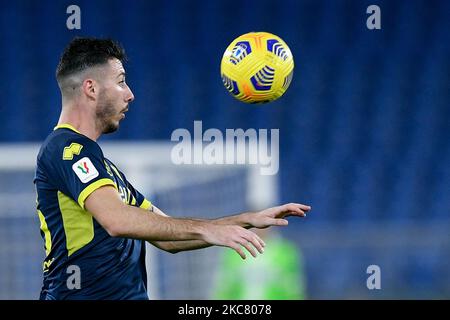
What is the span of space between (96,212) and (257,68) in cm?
136

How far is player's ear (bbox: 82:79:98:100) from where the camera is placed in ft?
14.6

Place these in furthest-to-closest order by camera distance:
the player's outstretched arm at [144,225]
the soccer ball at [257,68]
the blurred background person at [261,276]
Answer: the blurred background person at [261,276] < the soccer ball at [257,68] < the player's outstretched arm at [144,225]

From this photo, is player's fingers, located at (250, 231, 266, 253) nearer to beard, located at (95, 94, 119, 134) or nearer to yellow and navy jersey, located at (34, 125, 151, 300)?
yellow and navy jersey, located at (34, 125, 151, 300)

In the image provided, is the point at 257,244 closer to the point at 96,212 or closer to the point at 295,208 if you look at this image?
the point at 295,208

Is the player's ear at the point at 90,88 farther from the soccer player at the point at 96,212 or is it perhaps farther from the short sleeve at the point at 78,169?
the short sleeve at the point at 78,169

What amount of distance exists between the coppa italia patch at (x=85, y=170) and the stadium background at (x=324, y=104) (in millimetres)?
6025

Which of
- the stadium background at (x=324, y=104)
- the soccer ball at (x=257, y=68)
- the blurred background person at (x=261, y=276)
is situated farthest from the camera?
the stadium background at (x=324, y=104)

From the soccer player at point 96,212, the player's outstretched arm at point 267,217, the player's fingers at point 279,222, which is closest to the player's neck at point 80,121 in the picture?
the soccer player at point 96,212

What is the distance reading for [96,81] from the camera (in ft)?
14.8

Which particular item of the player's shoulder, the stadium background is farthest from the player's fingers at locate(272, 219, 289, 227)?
the stadium background

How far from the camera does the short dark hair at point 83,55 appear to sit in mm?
4504

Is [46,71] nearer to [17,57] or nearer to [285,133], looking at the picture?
[17,57]

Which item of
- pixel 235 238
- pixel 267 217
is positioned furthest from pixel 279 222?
pixel 235 238
